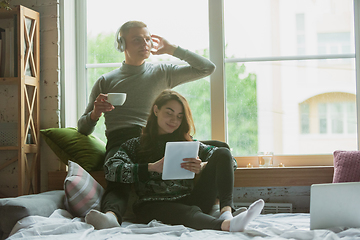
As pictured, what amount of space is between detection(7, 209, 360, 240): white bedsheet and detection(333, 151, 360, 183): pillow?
1.75ft

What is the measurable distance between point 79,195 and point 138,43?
3.67 ft

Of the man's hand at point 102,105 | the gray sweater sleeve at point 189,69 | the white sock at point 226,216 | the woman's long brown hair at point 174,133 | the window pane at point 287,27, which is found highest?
the window pane at point 287,27

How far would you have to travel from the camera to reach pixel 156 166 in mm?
2002

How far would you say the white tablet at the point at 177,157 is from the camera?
6.18ft

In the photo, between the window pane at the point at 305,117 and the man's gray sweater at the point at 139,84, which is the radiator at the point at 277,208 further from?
the man's gray sweater at the point at 139,84

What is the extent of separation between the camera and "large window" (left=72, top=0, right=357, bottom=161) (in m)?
2.71

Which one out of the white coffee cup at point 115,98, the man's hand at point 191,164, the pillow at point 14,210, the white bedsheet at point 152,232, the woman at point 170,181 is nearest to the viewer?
the white bedsheet at point 152,232

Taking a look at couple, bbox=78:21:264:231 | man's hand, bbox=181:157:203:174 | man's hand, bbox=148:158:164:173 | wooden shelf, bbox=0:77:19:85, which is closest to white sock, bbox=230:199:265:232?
couple, bbox=78:21:264:231

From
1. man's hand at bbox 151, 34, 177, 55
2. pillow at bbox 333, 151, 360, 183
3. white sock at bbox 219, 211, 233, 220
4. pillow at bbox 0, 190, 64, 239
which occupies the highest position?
man's hand at bbox 151, 34, 177, 55

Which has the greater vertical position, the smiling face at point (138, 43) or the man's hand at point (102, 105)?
the smiling face at point (138, 43)

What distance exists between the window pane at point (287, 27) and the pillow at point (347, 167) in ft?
2.87

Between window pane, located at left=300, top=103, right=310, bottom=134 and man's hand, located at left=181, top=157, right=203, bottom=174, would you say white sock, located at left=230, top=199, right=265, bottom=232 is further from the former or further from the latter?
window pane, located at left=300, top=103, right=310, bottom=134

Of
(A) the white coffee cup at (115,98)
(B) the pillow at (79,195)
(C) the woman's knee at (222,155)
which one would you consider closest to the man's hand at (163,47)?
(A) the white coffee cup at (115,98)

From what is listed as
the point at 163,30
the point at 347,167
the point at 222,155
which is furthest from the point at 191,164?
the point at 163,30
